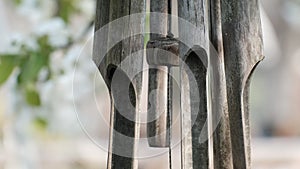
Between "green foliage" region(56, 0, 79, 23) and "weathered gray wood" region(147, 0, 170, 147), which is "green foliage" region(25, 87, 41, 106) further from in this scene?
"weathered gray wood" region(147, 0, 170, 147)

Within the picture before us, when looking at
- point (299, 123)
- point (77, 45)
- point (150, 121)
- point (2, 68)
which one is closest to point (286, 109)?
point (299, 123)

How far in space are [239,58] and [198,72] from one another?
0.03m

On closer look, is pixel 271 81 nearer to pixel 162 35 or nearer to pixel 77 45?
pixel 77 45

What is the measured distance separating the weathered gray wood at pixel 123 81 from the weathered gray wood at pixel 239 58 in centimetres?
6

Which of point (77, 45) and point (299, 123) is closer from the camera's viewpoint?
point (77, 45)

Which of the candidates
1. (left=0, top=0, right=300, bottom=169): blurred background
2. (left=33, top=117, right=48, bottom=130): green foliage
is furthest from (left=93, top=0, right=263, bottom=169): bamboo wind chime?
(left=33, top=117, right=48, bottom=130): green foliage

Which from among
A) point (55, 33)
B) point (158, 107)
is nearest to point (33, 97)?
point (55, 33)

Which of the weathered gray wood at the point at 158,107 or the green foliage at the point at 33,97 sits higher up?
the green foliage at the point at 33,97

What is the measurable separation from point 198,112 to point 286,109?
2896mm

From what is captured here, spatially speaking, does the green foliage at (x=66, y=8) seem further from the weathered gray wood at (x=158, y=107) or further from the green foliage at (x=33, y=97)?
the weathered gray wood at (x=158, y=107)

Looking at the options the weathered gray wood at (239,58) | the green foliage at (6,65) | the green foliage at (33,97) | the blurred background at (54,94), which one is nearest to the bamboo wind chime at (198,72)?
the weathered gray wood at (239,58)

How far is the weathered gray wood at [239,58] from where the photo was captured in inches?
14.5

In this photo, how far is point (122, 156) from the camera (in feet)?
1.21

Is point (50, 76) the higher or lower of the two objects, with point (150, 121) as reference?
higher
